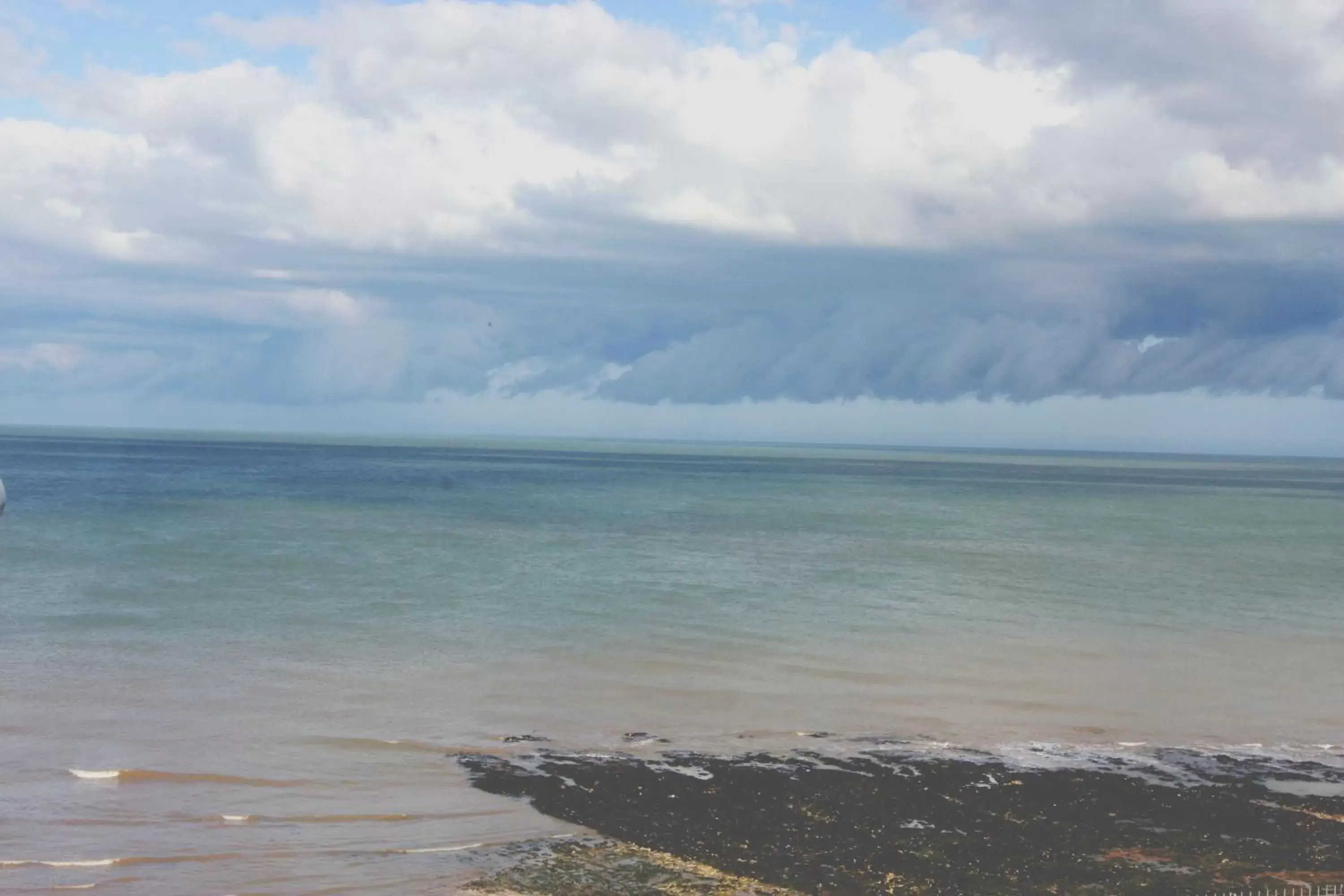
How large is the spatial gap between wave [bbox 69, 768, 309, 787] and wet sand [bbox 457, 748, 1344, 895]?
Answer: 2.33 m

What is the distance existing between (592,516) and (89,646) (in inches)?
1735

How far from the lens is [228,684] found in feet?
65.3

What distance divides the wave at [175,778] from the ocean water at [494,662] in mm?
70

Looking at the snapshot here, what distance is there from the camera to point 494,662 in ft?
74.5

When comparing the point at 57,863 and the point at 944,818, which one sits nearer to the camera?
the point at 57,863

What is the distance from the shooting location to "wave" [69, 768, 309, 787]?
13938mm

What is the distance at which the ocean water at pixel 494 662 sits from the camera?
12.6m

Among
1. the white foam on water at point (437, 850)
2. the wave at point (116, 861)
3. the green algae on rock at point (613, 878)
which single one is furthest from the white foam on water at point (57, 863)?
the green algae on rock at point (613, 878)

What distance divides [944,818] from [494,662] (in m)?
11.8

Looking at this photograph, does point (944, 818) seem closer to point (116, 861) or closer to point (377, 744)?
point (377, 744)

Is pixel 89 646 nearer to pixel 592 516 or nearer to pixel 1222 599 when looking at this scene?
pixel 1222 599

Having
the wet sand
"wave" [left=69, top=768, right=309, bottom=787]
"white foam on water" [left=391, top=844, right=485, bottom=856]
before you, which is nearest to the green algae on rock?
the wet sand

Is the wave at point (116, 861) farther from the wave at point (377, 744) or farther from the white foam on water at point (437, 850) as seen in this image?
the wave at point (377, 744)

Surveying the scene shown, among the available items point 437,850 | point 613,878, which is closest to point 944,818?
point 613,878
